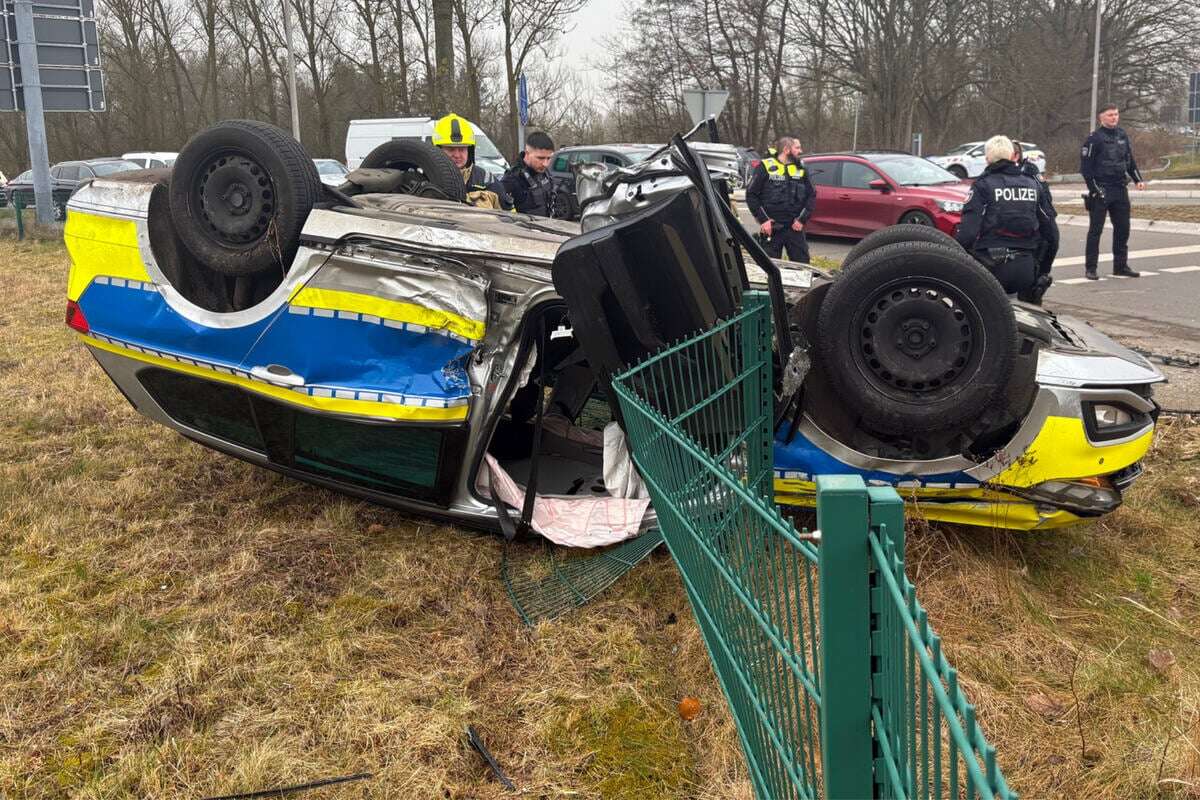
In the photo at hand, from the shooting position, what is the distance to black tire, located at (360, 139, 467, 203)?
5.42 m

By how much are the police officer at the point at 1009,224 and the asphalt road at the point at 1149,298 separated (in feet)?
3.60

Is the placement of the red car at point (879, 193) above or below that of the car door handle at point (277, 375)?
above

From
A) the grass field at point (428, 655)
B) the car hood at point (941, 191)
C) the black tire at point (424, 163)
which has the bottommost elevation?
the grass field at point (428, 655)

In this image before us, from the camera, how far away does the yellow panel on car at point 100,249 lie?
4.04 m

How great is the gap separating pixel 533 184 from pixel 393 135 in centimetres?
1443

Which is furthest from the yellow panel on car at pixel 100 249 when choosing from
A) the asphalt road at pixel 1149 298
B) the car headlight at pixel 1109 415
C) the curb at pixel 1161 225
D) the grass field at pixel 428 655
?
the curb at pixel 1161 225

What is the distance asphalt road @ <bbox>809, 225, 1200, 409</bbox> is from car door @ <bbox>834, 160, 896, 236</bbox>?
0.47 metres

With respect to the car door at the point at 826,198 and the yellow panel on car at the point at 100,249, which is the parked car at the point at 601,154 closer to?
the car door at the point at 826,198

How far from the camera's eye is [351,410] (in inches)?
145

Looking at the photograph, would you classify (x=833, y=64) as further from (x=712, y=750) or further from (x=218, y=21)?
(x=712, y=750)

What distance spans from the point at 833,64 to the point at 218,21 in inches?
875

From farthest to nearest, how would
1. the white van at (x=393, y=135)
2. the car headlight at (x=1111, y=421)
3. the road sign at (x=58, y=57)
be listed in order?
the white van at (x=393, y=135) → the road sign at (x=58, y=57) → the car headlight at (x=1111, y=421)

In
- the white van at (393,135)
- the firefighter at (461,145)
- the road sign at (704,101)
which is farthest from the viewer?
the white van at (393,135)

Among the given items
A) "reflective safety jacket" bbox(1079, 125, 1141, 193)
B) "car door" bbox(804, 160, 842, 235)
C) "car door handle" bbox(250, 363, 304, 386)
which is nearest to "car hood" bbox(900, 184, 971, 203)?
"car door" bbox(804, 160, 842, 235)
